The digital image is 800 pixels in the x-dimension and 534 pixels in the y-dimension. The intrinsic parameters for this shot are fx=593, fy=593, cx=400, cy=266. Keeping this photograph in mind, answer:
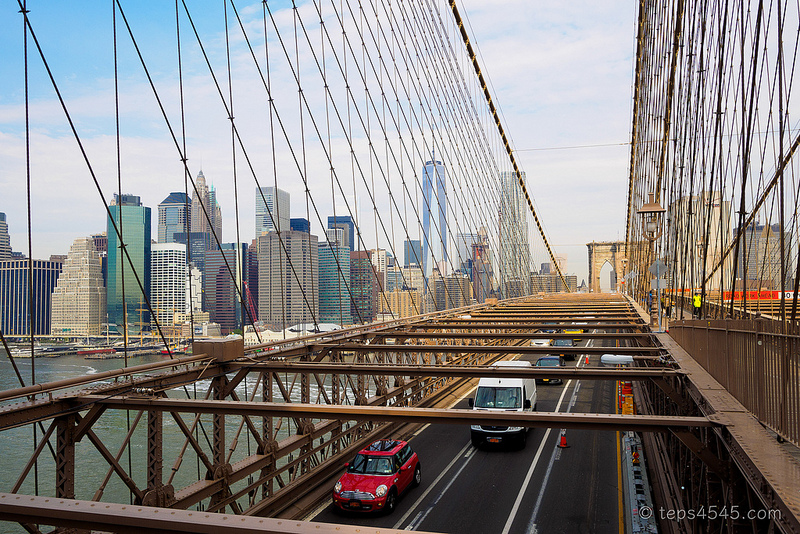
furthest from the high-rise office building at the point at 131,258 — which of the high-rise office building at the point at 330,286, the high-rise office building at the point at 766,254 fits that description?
the high-rise office building at the point at 766,254

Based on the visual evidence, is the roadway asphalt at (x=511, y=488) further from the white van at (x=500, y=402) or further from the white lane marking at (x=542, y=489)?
the white van at (x=500, y=402)

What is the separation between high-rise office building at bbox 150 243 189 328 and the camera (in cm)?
1812

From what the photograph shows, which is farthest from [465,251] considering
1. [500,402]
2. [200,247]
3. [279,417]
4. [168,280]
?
[279,417]

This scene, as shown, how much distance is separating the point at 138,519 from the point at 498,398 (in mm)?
16508

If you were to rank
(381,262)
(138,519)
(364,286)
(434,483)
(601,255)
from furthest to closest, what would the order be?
1. (601,255)
2. (381,262)
3. (364,286)
4. (434,483)
5. (138,519)

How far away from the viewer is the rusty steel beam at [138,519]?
8.20 ft

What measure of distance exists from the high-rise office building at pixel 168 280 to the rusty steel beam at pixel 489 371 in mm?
10489

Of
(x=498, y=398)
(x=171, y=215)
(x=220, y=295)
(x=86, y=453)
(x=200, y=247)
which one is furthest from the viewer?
(x=86, y=453)

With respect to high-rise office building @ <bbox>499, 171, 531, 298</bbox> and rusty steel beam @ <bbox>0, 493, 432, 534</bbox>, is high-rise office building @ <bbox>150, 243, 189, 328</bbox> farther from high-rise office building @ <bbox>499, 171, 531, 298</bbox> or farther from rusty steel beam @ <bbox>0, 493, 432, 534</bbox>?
high-rise office building @ <bbox>499, 171, 531, 298</bbox>

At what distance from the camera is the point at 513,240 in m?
65.9

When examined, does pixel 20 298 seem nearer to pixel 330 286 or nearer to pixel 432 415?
pixel 432 415

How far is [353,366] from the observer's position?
8.73m

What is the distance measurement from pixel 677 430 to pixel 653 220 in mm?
17748

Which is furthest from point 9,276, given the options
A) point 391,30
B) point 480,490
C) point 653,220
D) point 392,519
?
point 391,30
